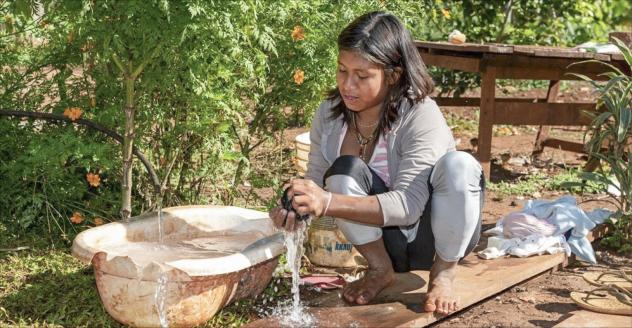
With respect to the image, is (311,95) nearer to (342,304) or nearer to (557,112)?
(342,304)

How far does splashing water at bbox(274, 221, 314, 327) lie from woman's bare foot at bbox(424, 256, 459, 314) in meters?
0.48

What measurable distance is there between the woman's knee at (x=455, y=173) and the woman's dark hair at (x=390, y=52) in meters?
0.29

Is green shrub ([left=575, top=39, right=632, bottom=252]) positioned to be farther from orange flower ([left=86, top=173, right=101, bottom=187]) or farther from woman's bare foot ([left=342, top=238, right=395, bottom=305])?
orange flower ([left=86, top=173, right=101, bottom=187])

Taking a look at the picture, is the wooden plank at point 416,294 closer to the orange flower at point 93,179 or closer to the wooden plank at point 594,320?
the wooden plank at point 594,320

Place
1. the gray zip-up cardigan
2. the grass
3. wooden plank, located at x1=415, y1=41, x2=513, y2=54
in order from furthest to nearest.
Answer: wooden plank, located at x1=415, y1=41, x2=513, y2=54 → the grass → the gray zip-up cardigan

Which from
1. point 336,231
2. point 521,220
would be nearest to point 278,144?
point 336,231

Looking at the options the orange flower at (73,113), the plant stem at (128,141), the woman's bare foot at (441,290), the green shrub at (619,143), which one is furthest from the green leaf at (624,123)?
the orange flower at (73,113)

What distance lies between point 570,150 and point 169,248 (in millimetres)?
4368

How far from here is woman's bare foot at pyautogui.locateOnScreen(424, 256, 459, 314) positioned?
3.53m

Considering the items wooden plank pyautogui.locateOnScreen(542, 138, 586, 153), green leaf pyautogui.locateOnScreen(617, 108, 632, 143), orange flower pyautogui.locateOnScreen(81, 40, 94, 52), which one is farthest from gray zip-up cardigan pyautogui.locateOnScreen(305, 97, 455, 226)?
wooden plank pyautogui.locateOnScreen(542, 138, 586, 153)

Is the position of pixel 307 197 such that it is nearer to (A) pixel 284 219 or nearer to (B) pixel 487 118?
(A) pixel 284 219

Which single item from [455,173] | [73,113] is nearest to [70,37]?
[73,113]

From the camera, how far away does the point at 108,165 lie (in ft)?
13.6

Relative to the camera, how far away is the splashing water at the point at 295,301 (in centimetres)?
349
